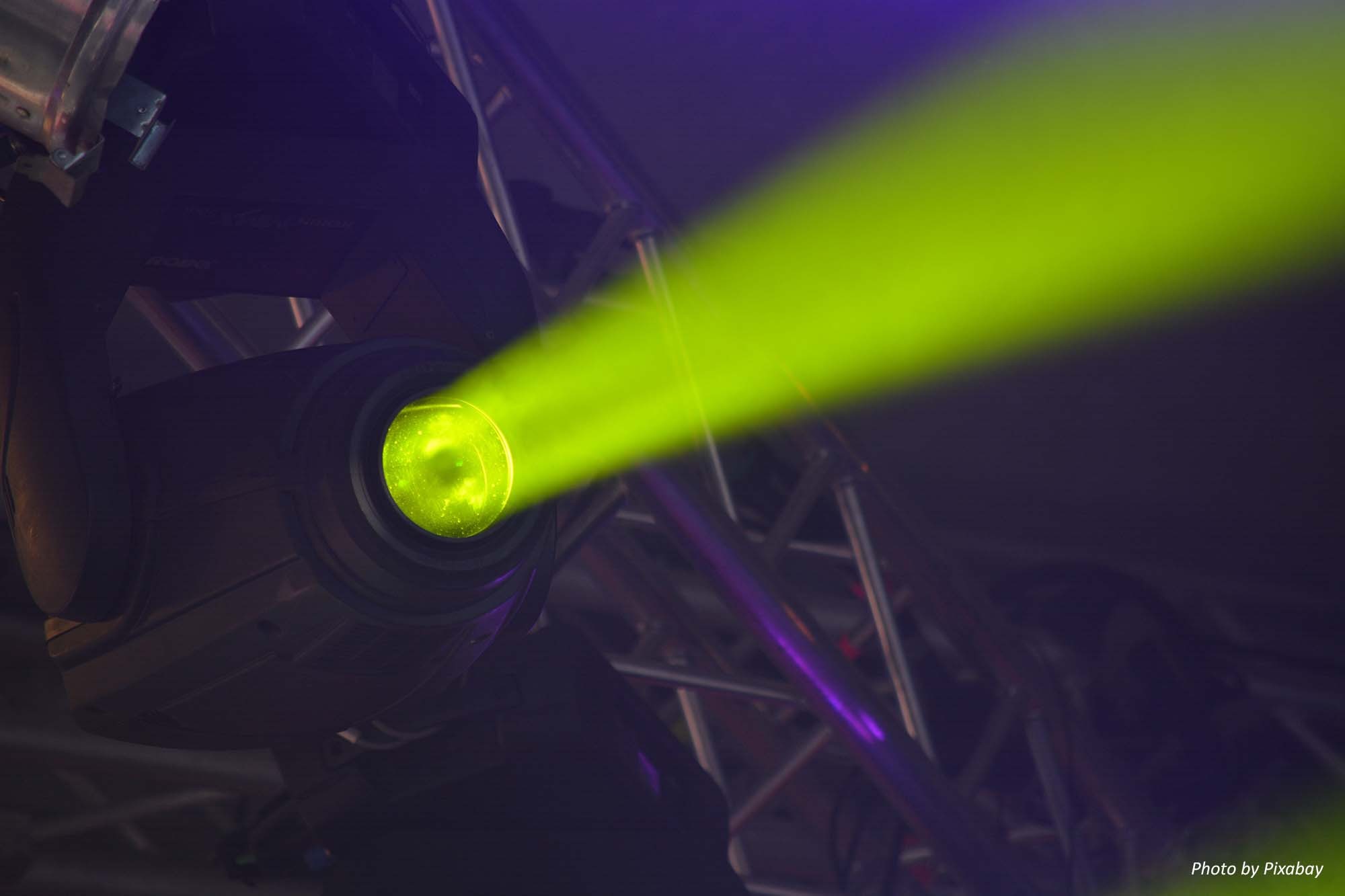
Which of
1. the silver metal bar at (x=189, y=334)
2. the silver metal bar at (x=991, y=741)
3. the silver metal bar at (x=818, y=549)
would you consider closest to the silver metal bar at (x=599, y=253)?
the silver metal bar at (x=189, y=334)

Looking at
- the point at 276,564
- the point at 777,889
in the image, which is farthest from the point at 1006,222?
the point at 276,564

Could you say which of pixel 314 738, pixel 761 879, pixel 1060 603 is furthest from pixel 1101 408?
pixel 314 738

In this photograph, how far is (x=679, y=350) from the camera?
5.03 ft

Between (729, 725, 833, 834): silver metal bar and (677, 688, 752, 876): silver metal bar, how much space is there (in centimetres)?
4

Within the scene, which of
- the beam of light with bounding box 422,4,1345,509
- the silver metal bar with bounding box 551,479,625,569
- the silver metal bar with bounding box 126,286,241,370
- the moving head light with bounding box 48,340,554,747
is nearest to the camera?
the moving head light with bounding box 48,340,554,747

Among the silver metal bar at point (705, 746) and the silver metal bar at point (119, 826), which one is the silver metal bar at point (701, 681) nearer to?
the silver metal bar at point (705, 746)

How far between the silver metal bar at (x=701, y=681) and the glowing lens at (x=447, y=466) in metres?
0.87

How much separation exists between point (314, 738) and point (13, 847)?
1.45 meters

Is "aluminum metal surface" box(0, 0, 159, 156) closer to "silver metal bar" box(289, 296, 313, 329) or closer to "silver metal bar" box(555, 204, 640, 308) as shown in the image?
"silver metal bar" box(289, 296, 313, 329)

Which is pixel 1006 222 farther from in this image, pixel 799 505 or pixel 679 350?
pixel 679 350

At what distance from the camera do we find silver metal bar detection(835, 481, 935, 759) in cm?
169

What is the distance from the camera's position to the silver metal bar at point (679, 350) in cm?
153

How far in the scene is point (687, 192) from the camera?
7.07 ft

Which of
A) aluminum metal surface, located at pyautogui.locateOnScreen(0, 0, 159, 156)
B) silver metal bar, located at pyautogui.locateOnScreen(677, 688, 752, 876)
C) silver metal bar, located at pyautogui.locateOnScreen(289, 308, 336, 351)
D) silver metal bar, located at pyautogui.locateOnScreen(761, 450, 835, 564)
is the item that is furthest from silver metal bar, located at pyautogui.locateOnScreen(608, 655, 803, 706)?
aluminum metal surface, located at pyautogui.locateOnScreen(0, 0, 159, 156)
